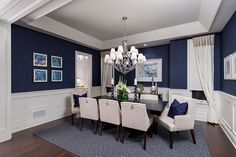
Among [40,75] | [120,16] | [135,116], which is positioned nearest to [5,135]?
[40,75]

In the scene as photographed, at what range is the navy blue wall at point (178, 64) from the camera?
4.23 meters

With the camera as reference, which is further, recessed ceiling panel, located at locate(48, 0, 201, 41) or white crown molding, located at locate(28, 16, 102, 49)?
white crown molding, located at locate(28, 16, 102, 49)

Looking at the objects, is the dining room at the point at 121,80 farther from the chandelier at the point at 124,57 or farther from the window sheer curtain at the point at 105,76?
the window sheer curtain at the point at 105,76

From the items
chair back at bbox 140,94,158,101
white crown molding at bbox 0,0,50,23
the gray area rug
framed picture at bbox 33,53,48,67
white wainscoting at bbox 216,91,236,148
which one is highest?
white crown molding at bbox 0,0,50,23

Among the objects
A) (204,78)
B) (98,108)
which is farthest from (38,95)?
(204,78)

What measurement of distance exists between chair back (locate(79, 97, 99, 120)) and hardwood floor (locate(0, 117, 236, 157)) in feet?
3.05

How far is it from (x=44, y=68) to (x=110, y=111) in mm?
2376

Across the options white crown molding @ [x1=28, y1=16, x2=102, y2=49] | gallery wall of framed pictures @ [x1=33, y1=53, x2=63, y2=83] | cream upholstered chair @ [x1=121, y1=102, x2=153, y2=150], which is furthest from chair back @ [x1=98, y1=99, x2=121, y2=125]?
white crown molding @ [x1=28, y1=16, x2=102, y2=49]

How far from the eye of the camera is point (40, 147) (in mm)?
2477

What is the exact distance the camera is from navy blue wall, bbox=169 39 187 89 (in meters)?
4.23

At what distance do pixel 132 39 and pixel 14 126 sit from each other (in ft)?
13.9

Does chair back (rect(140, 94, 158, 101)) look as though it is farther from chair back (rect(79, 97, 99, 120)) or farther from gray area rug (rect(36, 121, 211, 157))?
chair back (rect(79, 97, 99, 120))

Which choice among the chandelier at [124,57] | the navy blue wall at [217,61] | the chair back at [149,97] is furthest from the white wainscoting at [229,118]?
the chandelier at [124,57]

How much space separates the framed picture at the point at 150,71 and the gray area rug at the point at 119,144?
2317 millimetres
